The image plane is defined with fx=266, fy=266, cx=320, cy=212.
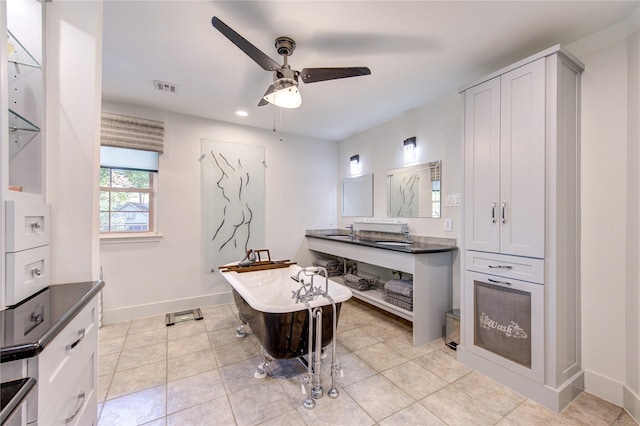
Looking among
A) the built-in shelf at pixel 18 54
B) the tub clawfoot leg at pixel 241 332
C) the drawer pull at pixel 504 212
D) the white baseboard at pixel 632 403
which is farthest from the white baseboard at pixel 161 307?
the white baseboard at pixel 632 403

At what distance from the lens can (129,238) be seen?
10.4 ft

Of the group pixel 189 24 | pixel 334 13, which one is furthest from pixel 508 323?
pixel 189 24

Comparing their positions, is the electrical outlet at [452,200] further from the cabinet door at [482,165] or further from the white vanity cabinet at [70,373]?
the white vanity cabinet at [70,373]

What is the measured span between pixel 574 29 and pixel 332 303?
2512 millimetres

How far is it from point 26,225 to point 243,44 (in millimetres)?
1390

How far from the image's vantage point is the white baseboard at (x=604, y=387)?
1766 millimetres

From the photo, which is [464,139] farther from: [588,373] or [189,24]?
[189,24]

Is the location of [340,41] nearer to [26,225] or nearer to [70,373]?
[26,225]

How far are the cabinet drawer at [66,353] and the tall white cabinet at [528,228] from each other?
2509mm

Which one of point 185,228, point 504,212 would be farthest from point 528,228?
point 185,228

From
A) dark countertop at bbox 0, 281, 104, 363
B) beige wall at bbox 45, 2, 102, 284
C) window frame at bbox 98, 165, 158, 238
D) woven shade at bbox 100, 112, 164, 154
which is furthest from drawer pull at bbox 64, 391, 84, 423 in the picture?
woven shade at bbox 100, 112, 164, 154

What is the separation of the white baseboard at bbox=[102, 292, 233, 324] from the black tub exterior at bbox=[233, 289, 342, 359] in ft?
6.33

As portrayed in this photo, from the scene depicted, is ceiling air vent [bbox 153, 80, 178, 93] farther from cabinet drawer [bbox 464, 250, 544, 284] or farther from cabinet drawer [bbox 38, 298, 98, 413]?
cabinet drawer [bbox 464, 250, 544, 284]

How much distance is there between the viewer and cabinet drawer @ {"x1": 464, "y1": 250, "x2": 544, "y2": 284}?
5.96ft
